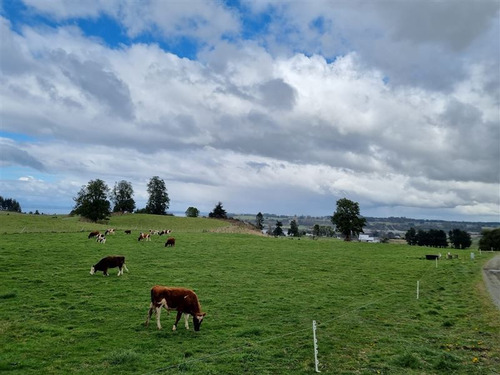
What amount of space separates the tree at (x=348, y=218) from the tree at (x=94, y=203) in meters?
59.7

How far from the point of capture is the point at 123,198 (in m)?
142

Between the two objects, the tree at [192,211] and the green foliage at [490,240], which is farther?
the tree at [192,211]

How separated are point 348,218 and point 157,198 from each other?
84934 mm

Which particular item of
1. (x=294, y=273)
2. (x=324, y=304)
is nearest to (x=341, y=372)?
(x=324, y=304)

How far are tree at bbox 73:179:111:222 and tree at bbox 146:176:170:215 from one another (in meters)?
44.3

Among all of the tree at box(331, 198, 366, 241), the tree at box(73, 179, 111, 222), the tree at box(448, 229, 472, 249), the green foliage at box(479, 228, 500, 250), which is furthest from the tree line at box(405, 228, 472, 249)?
the tree at box(73, 179, 111, 222)

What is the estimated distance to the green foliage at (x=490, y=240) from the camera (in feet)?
329

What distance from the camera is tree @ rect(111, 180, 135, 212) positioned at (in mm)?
140875

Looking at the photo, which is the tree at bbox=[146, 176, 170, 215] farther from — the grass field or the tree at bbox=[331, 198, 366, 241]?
the grass field

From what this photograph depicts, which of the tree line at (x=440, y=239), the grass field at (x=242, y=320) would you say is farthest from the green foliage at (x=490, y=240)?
the grass field at (x=242, y=320)

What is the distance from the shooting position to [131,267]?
2988 cm

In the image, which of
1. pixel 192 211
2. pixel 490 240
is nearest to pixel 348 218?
pixel 490 240

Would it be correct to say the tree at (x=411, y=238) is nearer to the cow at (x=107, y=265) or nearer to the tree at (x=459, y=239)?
the tree at (x=459, y=239)

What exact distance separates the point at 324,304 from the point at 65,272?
18368mm
